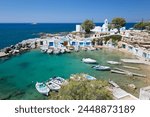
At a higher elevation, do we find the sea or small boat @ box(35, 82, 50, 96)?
small boat @ box(35, 82, 50, 96)

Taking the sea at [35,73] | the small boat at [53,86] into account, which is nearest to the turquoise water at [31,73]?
the sea at [35,73]

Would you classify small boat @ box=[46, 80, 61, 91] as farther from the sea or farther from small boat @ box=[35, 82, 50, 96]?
the sea

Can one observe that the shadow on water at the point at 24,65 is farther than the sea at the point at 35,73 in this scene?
Yes

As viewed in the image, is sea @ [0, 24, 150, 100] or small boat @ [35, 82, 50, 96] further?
sea @ [0, 24, 150, 100]

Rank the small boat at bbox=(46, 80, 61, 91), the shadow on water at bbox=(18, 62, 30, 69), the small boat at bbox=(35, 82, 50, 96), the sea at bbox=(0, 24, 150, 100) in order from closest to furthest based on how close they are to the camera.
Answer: the small boat at bbox=(35, 82, 50, 96), the small boat at bbox=(46, 80, 61, 91), the sea at bbox=(0, 24, 150, 100), the shadow on water at bbox=(18, 62, 30, 69)

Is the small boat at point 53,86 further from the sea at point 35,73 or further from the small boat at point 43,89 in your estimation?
the sea at point 35,73

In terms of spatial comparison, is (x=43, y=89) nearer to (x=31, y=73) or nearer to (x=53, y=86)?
(x=53, y=86)

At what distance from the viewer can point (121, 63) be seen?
6.77 meters

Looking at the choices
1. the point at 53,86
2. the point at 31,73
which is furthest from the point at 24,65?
the point at 53,86

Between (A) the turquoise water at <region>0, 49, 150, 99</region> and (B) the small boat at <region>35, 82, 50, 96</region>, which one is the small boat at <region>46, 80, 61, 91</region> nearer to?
(B) the small boat at <region>35, 82, 50, 96</region>

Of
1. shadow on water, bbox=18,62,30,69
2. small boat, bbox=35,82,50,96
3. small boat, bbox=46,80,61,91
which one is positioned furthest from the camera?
shadow on water, bbox=18,62,30,69

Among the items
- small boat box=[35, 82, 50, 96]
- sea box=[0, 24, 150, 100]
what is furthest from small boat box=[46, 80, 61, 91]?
sea box=[0, 24, 150, 100]

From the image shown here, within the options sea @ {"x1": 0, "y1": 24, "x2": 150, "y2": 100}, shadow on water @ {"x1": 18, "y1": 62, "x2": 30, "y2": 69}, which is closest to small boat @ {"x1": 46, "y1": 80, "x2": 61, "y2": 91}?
sea @ {"x1": 0, "y1": 24, "x2": 150, "y2": 100}

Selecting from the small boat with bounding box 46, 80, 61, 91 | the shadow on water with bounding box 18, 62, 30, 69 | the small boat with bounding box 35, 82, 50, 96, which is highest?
the small boat with bounding box 46, 80, 61, 91
